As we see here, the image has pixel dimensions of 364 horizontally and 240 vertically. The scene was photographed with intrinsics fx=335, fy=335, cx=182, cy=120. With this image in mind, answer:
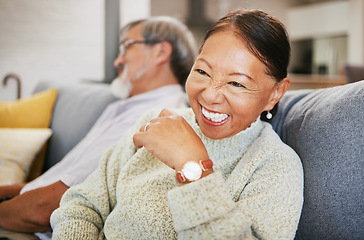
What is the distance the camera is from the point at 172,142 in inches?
34.7

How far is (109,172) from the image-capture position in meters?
1.11

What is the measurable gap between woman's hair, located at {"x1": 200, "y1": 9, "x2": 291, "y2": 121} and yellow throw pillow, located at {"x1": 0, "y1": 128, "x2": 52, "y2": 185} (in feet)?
4.40

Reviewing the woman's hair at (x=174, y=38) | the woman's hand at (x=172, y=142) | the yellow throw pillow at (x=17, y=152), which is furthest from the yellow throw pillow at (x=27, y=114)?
the woman's hand at (x=172, y=142)

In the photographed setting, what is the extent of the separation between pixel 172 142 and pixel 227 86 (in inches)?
8.1

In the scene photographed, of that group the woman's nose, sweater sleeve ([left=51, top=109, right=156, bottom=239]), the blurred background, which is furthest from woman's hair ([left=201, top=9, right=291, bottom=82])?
the blurred background

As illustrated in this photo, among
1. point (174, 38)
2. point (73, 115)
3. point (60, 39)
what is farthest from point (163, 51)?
point (60, 39)

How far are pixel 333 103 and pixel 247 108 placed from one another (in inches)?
9.4

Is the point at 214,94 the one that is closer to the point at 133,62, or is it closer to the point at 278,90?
the point at 278,90

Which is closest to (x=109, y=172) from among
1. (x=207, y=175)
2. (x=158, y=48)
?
(x=207, y=175)

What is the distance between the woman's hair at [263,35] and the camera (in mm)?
862

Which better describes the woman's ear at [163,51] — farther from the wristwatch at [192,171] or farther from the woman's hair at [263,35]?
the wristwatch at [192,171]

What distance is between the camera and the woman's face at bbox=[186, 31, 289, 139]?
0.86 meters

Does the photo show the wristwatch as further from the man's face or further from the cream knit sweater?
the man's face

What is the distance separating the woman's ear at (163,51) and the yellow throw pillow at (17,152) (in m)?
0.81
